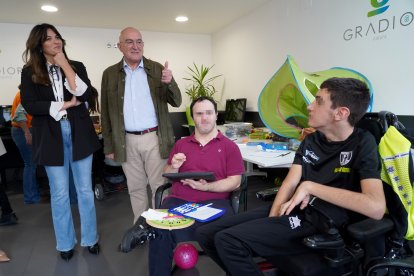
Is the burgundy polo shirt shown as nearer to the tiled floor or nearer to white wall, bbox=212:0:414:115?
the tiled floor

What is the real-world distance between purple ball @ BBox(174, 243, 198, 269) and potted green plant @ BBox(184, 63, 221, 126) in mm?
3563

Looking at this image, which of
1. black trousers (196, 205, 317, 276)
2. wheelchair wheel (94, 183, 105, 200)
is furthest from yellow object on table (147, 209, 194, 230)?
wheelchair wheel (94, 183, 105, 200)

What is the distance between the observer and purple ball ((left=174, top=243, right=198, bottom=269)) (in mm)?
2127

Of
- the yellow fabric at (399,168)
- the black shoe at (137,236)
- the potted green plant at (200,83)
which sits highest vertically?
the potted green plant at (200,83)

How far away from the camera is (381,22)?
8.50ft

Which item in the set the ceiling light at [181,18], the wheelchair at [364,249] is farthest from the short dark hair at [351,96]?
the ceiling light at [181,18]

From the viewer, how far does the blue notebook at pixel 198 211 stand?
5.29 ft

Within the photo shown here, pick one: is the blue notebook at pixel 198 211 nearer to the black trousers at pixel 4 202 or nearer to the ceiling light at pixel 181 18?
the black trousers at pixel 4 202

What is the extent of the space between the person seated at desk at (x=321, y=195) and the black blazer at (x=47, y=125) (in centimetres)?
118

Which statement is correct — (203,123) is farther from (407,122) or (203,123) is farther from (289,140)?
(407,122)

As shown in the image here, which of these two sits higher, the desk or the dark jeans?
the desk

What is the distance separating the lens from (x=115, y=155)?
2.42 m

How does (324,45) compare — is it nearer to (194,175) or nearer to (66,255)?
(194,175)

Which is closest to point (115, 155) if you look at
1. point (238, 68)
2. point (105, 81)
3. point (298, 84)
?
point (105, 81)
